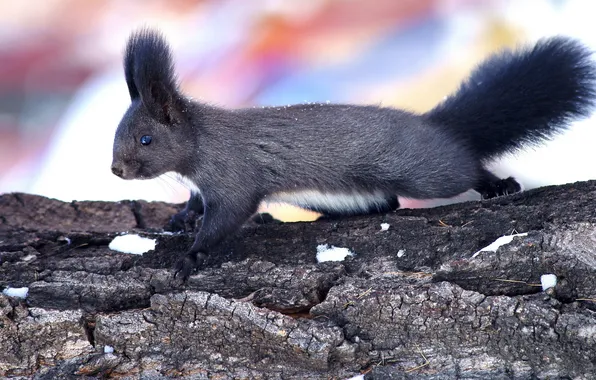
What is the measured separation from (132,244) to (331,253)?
32.6 inches

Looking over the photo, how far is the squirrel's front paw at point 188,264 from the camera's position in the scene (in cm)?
261

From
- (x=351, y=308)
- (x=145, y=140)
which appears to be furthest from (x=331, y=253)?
(x=145, y=140)

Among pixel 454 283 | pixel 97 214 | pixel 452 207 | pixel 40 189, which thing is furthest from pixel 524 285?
pixel 40 189

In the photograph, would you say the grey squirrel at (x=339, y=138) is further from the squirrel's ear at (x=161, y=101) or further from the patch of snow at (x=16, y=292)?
the patch of snow at (x=16, y=292)

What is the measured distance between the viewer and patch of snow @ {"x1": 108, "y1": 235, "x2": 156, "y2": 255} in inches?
111

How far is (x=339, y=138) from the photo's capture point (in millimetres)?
3227

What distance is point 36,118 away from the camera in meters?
4.57

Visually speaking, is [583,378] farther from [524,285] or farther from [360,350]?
[360,350]

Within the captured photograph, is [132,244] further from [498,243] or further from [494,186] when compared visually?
[494,186]

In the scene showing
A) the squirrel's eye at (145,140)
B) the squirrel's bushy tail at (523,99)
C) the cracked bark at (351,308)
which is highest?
the squirrel's bushy tail at (523,99)

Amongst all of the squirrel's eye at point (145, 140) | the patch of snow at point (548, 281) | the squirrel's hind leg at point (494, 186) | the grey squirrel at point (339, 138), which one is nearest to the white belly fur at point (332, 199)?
the grey squirrel at point (339, 138)

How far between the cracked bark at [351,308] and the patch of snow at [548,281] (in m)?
0.02

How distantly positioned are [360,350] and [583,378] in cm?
69

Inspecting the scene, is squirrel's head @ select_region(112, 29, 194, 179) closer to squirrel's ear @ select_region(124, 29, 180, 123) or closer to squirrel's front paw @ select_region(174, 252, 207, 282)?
squirrel's ear @ select_region(124, 29, 180, 123)
